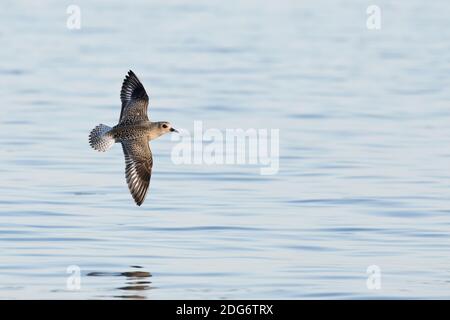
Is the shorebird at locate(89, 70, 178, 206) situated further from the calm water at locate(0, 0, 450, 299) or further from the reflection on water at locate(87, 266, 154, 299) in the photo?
the reflection on water at locate(87, 266, 154, 299)

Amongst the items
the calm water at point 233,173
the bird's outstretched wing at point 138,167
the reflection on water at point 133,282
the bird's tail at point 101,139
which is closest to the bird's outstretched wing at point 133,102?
the bird's tail at point 101,139

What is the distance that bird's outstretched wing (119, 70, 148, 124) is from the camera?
14.7m

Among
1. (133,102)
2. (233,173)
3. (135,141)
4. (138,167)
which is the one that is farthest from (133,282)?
(233,173)

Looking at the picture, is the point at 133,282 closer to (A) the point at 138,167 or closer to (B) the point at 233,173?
(A) the point at 138,167

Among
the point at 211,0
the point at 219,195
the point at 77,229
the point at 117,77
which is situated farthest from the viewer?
the point at 211,0

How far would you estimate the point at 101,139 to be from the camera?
14.3 metres

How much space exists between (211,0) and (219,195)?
29832 millimetres

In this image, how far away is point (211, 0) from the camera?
4494cm

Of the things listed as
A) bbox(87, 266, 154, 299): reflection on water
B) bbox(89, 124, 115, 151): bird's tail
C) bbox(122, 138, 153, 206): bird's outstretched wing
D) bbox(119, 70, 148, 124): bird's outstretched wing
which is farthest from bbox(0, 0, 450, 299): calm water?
bbox(119, 70, 148, 124): bird's outstretched wing

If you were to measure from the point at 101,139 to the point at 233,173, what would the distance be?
3166mm

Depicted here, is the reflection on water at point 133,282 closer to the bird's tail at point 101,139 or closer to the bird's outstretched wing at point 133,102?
the bird's tail at point 101,139

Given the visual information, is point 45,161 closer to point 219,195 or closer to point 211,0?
point 219,195
